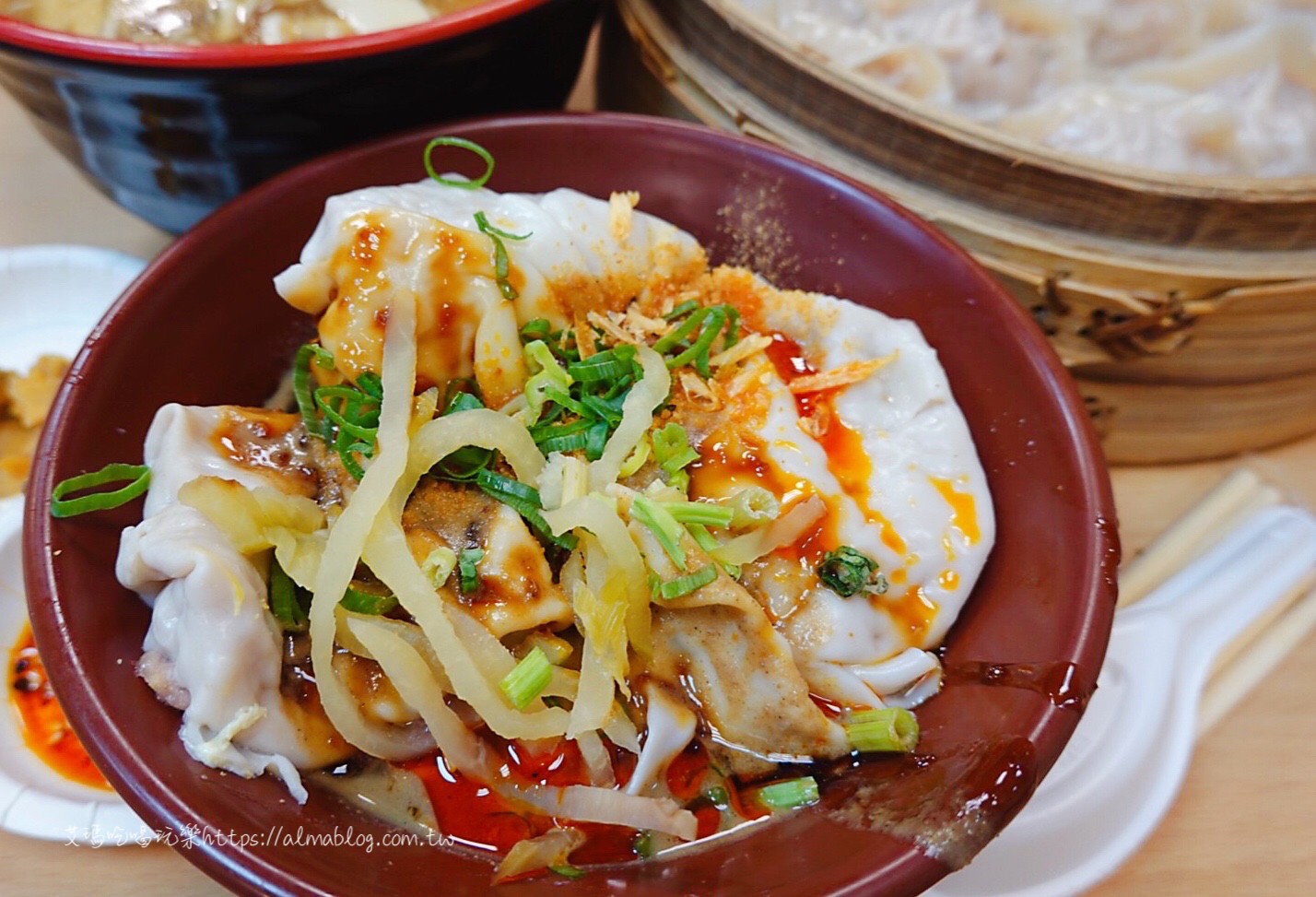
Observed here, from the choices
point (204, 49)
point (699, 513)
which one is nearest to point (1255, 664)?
point (699, 513)

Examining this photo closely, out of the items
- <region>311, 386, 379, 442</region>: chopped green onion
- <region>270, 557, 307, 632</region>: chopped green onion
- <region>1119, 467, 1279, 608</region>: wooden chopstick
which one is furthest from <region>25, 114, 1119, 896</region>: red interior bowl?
<region>1119, 467, 1279, 608</region>: wooden chopstick

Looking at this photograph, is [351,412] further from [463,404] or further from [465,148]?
[465,148]

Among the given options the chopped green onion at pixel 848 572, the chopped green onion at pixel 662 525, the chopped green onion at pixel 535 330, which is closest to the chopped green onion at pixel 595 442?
the chopped green onion at pixel 662 525

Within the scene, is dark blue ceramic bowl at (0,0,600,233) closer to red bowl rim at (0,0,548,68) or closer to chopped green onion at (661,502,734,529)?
red bowl rim at (0,0,548,68)

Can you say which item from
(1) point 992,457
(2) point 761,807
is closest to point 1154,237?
(1) point 992,457

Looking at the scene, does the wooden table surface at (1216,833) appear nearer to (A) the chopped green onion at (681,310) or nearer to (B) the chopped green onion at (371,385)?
(B) the chopped green onion at (371,385)

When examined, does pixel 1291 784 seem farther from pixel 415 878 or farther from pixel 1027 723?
pixel 415 878
